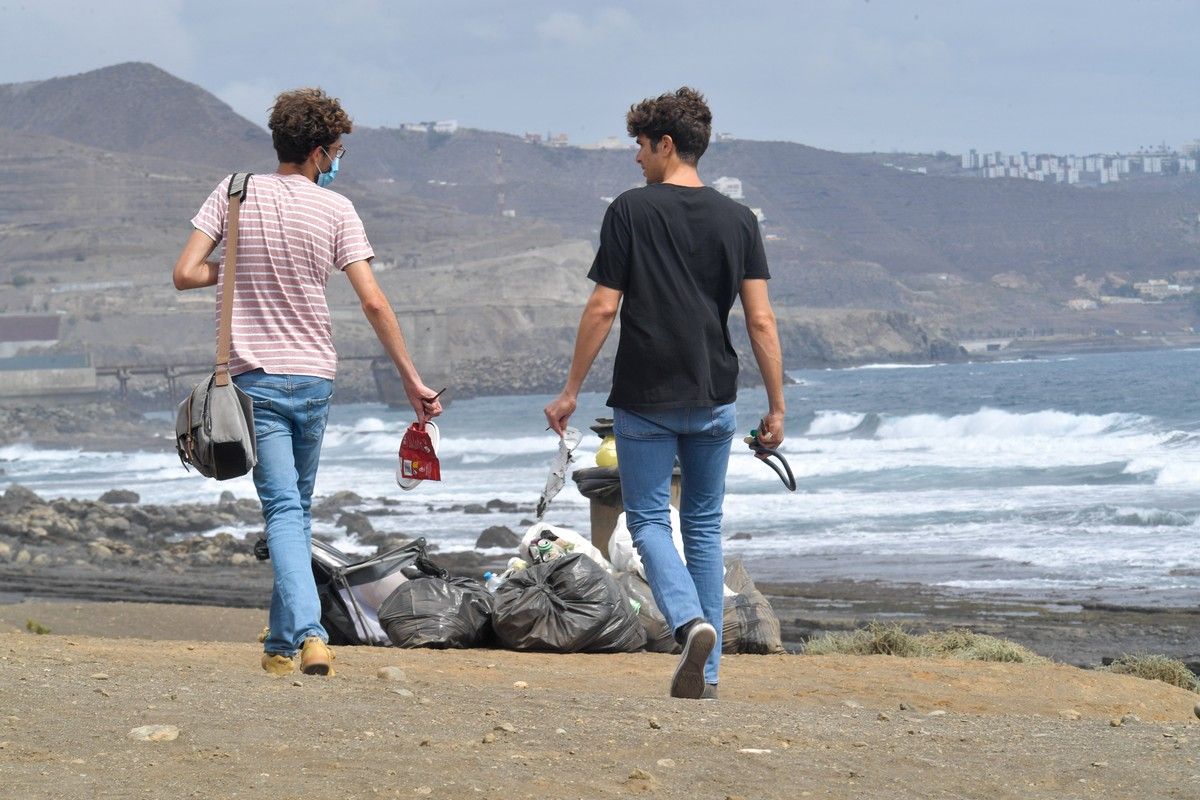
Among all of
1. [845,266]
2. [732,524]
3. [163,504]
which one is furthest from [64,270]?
[732,524]

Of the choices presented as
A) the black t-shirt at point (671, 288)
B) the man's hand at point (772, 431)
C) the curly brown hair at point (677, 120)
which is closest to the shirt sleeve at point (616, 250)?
the black t-shirt at point (671, 288)

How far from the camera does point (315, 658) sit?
4.34 metres

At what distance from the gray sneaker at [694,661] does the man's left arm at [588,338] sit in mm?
671

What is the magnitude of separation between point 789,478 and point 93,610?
245 inches

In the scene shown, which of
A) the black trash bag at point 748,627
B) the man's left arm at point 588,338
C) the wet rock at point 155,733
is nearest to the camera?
the wet rock at point 155,733

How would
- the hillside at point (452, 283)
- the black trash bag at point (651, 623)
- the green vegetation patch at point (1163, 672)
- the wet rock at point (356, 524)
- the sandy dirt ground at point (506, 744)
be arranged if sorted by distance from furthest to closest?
1. the hillside at point (452, 283)
2. the wet rock at point (356, 524)
3. the green vegetation patch at point (1163, 672)
4. the black trash bag at point (651, 623)
5. the sandy dirt ground at point (506, 744)

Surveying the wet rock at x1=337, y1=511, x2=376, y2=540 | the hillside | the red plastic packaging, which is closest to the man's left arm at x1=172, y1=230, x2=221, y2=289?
the red plastic packaging

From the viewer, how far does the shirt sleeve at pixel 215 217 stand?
14.1ft

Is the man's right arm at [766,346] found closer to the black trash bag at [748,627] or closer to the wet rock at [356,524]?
the black trash bag at [748,627]

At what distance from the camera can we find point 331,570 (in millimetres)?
6242

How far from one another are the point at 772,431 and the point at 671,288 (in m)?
0.52

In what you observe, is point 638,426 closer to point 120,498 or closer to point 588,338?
point 588,338

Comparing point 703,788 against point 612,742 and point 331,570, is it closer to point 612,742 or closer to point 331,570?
point 612,742

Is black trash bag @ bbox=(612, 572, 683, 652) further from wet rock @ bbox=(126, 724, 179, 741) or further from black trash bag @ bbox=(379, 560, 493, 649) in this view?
wet rock @ bbox=(126, 724, 179, 741)
